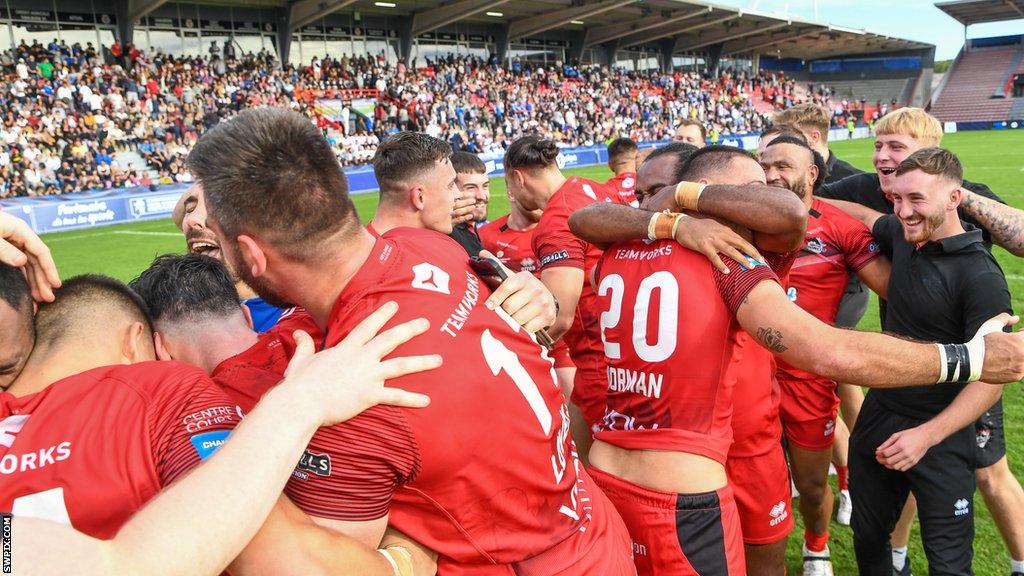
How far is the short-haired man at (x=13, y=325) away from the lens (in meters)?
2.01

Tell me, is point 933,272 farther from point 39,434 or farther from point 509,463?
point 39,434

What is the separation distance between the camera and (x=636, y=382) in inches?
114

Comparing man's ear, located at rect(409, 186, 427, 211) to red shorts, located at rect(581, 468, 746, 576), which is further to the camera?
man's ear, located at rect(409, 186, 427, 211)

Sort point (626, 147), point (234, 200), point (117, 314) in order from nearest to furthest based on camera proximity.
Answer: point (234, 200) → point (117, 314) → point (626, 147)

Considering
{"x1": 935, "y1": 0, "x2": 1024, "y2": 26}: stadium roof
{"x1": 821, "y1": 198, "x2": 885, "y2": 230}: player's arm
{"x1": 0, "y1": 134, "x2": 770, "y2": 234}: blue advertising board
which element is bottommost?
{"x1": 0, "y1": 134, "x2": 770, "y2": 234}: blue advertising board

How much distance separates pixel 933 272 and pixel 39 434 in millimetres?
3581

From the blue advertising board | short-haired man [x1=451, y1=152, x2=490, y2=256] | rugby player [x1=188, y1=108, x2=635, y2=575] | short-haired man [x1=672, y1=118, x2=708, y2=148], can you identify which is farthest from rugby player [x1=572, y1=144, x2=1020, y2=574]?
the blue advertising board

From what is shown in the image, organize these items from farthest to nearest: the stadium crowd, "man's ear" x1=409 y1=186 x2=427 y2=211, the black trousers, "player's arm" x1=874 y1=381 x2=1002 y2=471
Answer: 1. the stadium crowd
2. "man's ear" x1=409 y1=186 x2=427 y2=211
3. the black trousers
4. "player's arm" x1=874 y1=381 x2=1002 y2=471

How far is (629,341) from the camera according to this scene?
2.91 m

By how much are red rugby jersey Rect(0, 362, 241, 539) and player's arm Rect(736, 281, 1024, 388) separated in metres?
1.77

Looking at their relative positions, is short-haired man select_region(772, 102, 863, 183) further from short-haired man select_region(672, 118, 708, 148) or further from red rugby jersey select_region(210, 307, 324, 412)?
red rugby jersey select_region(210, 307, 324, 412)

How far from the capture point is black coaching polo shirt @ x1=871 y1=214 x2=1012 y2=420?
10.7 ft

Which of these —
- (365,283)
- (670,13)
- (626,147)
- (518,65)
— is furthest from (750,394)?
(670,13)

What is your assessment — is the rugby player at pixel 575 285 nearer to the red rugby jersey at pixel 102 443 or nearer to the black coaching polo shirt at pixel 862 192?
the black coaching polo shirt at pixel 862 192
